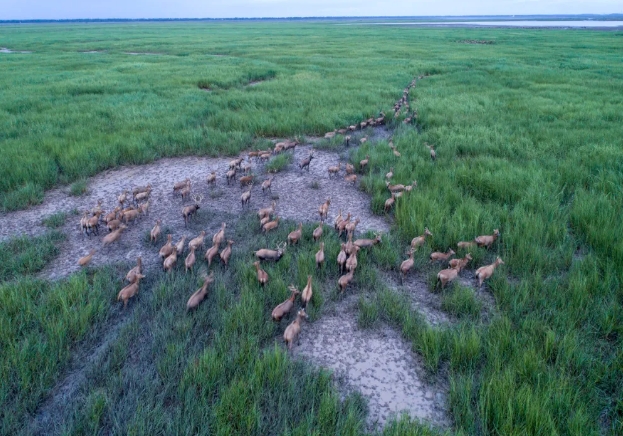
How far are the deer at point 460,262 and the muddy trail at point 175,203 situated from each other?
1767 millimetres

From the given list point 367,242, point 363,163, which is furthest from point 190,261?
point 363,163

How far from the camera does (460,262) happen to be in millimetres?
6129

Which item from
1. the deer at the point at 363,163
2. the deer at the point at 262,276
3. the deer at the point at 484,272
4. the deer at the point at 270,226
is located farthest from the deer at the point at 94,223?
the deer at the point at 484,272

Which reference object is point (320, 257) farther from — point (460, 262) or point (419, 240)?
point (460, 262)

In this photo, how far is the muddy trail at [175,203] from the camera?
7.01 m

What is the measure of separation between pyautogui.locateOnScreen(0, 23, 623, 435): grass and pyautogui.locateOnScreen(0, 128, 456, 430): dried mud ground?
0.20 meters

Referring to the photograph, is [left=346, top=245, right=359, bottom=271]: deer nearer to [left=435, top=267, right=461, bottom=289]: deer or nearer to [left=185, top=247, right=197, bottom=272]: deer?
[left=435, top=267, right=461, bottom=289]: deer

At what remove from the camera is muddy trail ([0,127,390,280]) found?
7008 mm

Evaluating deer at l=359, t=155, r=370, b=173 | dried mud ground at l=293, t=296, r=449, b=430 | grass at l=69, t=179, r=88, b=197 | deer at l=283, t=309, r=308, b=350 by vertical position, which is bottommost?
dried mud ground at l=293, t=296, r=449, b=430

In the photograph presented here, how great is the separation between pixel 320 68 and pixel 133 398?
27.3 metres

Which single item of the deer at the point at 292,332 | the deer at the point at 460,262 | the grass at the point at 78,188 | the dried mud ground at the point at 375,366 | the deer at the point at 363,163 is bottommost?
the dried mud ground at the point at 375,366

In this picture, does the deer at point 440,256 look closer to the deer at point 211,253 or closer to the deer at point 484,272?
the deer at point 484,272

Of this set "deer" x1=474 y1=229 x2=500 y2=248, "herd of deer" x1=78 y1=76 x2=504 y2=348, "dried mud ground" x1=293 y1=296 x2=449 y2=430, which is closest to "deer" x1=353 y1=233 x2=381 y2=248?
"herd of deer" x1=78 y1=76 x2=504 y2=348

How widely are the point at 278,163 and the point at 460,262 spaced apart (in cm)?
582
